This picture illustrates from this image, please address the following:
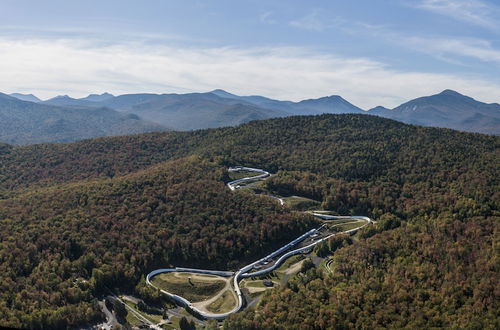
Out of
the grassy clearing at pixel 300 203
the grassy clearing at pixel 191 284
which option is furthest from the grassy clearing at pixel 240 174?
the grassy clearing at pixel 191 284

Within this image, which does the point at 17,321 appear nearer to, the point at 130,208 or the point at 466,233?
the point at 130,208

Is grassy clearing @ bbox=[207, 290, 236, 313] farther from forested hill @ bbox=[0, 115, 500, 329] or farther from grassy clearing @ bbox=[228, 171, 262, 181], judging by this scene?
grassy clearing @ bbox=[228, 171, 262, 181]

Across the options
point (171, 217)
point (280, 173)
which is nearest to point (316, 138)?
point (280, 173)

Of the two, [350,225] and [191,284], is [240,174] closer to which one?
[350,225]

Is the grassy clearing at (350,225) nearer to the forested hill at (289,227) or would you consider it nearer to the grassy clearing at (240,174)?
the forested hill at (289,227)

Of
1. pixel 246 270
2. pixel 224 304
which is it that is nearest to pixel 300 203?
pixel 246 270

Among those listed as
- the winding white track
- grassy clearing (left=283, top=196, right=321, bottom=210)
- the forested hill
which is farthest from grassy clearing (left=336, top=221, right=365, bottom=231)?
grassy clearing (left=283, top=196, right=321, bottom=210)

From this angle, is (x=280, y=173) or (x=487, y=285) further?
(x=280, y=173)

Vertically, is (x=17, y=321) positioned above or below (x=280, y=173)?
below
